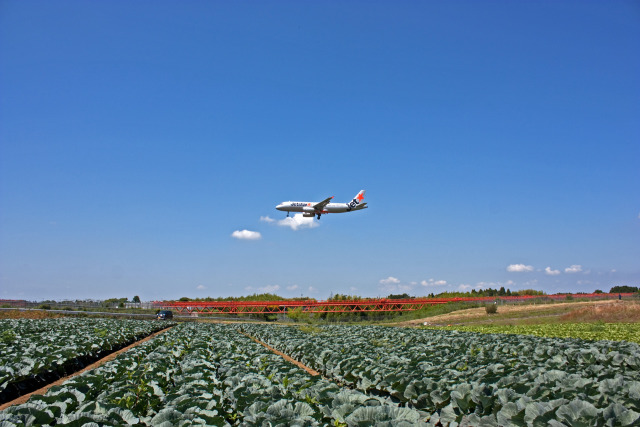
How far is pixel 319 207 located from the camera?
201ft

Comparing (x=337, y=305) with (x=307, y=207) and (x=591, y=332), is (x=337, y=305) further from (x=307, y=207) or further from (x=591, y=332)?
(x=591, y=332)

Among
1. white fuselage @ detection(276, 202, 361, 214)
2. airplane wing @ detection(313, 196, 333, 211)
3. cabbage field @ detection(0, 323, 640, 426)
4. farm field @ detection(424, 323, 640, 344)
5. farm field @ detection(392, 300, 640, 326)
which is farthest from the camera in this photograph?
white fuselage @ detection(276, 202, 361, 214)

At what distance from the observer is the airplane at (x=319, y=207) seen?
60.7 m

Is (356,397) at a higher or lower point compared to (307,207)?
lower

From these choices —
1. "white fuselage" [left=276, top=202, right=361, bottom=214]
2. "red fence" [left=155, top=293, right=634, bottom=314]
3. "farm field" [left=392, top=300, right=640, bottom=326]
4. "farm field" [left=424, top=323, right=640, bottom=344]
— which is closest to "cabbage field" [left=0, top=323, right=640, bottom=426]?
"farm field" [left=424, top=323, right=640, bottom=344]

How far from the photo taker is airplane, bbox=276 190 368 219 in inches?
2389

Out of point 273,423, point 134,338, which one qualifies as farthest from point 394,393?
point 134,338

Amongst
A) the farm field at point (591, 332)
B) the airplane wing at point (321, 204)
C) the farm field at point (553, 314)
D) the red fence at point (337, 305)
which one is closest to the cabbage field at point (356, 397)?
the farm field at point (591, 332)

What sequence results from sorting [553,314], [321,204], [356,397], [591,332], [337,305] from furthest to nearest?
1. [337,305]
2. [321,204]
3. [553,314]
4. [591,332]
5. [356,397]

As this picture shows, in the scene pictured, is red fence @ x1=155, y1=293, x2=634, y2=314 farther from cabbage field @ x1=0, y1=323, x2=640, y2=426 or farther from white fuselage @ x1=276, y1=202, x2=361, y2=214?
cabbage field @ x1=0, y1=323, x2=640, y2=426

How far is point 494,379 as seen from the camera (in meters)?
7.93

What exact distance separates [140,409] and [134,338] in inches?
926

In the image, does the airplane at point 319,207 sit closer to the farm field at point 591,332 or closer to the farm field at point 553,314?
the farm field at point 553,314

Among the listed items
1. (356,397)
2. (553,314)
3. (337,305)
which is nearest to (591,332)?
(553,314)
